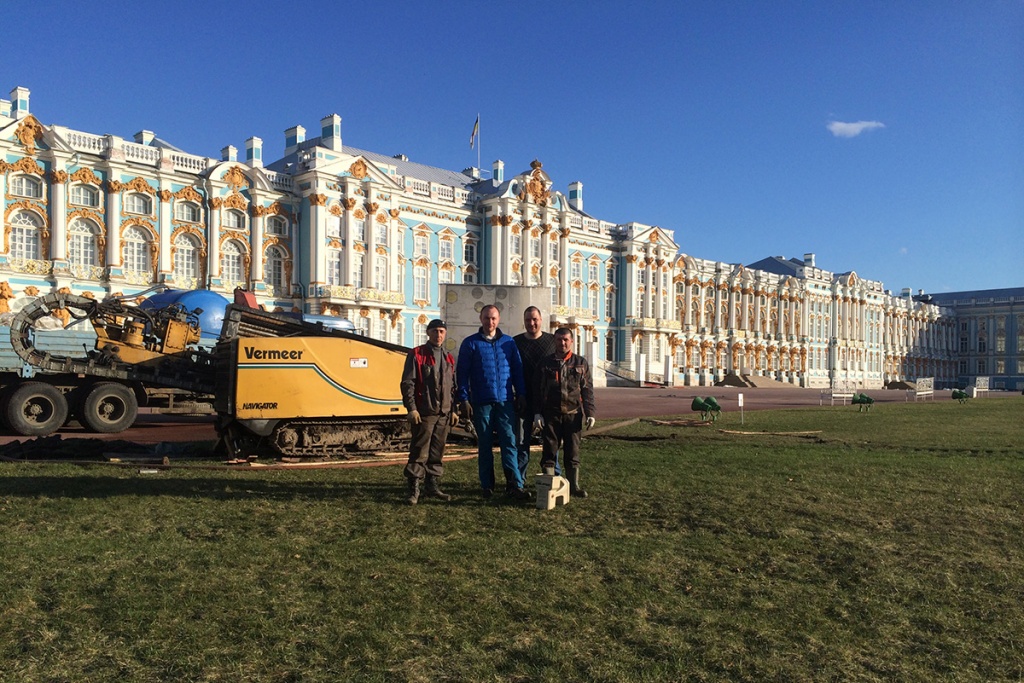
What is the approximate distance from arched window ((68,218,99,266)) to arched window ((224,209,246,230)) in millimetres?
6693

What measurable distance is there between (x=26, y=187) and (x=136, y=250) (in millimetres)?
5642

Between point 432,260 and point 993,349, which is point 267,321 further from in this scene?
point 993,349

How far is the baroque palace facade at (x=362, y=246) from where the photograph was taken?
124ft

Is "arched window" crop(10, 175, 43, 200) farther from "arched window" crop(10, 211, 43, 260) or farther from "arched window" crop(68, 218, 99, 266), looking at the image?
→ "arched window" crop(68, 218, 99, 266)

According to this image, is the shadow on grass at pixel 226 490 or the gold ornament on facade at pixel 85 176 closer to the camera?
the shadow on grass at pixel 226 490

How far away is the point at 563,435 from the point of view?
8.41m

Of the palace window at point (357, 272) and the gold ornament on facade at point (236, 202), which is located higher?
the gold ornament on facade at point (236, 202)

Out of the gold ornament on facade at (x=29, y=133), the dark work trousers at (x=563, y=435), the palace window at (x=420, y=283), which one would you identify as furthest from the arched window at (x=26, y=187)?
the dark work trousers at (x=563, y=435)

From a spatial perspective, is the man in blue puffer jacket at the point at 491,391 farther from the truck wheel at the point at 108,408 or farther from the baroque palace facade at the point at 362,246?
the truck wheel at the point at 108,408

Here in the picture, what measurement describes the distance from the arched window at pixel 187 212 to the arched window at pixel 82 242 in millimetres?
4152

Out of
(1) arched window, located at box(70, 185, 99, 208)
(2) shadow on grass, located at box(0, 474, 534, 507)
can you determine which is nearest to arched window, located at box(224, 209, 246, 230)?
(1) arched window, located at box(70, 185, 99, 208)

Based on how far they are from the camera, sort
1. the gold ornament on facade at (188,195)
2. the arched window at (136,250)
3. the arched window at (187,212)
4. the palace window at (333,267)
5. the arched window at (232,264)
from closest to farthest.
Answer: the arched window at (136,250) < the gold ornament on facade at (188,195) < the arched window at (187,212) < the arched window at (232,264) < the palace window at (333,267)

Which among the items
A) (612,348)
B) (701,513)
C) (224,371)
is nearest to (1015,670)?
(701,513)

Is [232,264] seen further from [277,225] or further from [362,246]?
[362,246]
